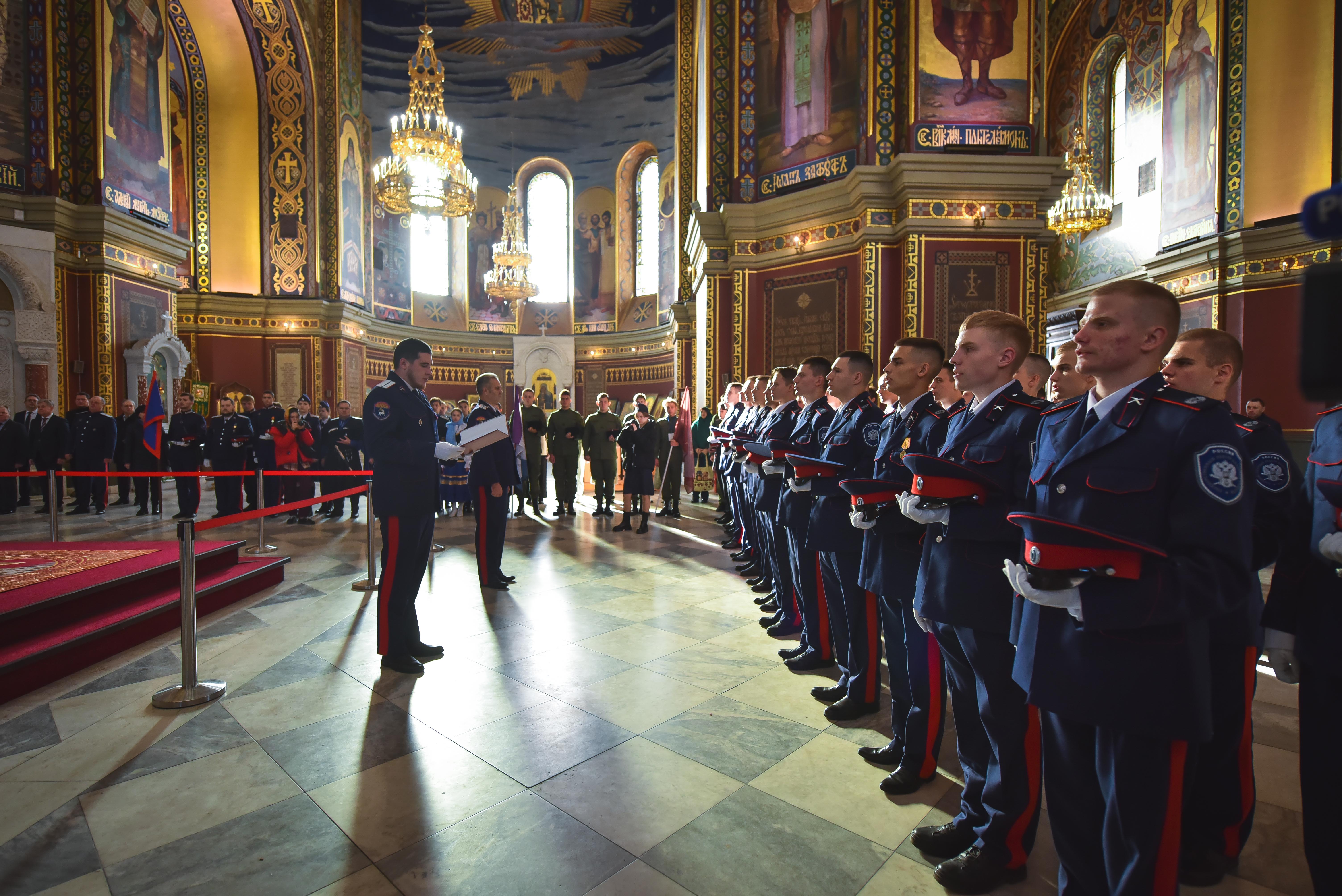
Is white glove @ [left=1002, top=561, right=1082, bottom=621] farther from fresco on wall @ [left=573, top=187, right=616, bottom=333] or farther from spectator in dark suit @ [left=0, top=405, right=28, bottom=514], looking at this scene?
fresco on wall @ [left=573, top=187, right=616, bottom=333]

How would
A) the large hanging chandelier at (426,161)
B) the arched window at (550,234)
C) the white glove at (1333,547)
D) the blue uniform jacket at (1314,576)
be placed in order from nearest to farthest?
the white glove at (1333,547)
the blue uniform jacket at (1314,576)
the large hanging chandelier at (426,161)
the arched window at (550,234)

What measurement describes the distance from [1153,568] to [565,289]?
84.6 feet

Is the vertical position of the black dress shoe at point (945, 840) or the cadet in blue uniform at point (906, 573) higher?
the cadet in blue uniform at point (906, 573)

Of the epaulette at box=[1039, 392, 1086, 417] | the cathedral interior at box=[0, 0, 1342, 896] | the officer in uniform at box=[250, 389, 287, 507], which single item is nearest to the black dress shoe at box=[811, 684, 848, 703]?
the cathedral interior at box=[0, 0, 1342, 896]

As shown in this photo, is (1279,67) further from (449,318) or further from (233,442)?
(449,318)

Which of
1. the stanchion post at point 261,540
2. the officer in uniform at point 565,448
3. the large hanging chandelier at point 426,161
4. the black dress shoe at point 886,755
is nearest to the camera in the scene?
the black dress shoe at point 886,755

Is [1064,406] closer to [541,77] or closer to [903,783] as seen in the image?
[903,783]

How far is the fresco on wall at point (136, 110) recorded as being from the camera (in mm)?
12242

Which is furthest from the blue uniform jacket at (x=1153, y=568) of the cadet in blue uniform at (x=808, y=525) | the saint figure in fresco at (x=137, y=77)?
the saint figure in fresco at (x=137, y=77)

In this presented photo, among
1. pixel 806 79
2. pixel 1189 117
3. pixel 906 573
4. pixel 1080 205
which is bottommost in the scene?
pixel 906 573

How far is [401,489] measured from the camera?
3.97m

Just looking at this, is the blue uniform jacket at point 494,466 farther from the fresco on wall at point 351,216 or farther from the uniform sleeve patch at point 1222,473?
the fresco on wall at point 351,216

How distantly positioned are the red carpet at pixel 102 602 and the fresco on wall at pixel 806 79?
10150 millimetres

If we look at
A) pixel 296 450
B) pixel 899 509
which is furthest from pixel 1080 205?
pixel 296 450
